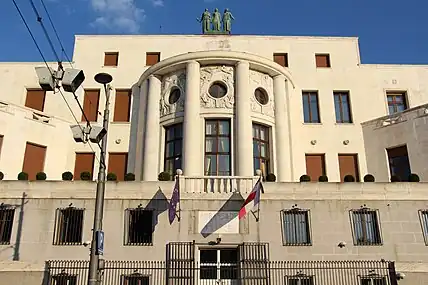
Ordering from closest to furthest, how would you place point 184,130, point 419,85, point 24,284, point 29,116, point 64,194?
point 24,284 → point 64,194 → point 184,130 → point 29,116 → point 419,85

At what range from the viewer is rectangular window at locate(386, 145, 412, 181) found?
25.4m

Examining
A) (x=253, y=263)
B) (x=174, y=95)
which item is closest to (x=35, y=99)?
(x=174, y=95)

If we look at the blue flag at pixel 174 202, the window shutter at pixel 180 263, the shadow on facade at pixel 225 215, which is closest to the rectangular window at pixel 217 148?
the shadow on facade at pixel 225 215

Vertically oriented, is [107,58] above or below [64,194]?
above

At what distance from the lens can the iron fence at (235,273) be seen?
17672 mm

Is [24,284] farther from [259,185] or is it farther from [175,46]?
[175,46]

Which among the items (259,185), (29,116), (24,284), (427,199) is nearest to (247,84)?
(259,185)

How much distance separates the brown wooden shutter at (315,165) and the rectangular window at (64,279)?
15223 mm

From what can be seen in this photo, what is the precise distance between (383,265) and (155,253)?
945 centimetres

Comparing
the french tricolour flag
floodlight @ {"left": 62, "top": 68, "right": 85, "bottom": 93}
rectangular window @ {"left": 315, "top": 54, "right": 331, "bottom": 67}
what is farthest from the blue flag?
rectangular window @ {"left": 315, "top": 54, "right": 331, "bottom": 67}

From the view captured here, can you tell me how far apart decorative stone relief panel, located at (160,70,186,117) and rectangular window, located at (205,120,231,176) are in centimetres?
204

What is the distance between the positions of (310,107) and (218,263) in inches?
572

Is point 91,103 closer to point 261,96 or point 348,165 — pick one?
point 261,96

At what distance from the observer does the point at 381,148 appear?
26797 mm
